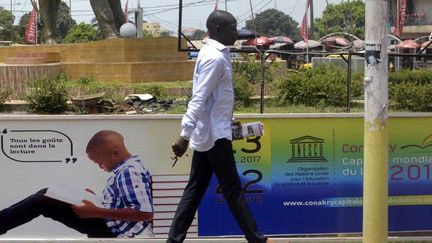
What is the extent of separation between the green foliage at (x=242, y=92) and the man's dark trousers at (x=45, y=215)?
10185mm

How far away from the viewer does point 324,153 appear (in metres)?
5.33

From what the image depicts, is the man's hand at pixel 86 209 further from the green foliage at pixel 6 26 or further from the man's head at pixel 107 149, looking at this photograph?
the green foliage at pixel 6 26

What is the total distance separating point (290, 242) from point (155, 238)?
1.09 meters

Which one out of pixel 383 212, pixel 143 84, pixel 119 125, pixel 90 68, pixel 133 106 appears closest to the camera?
pixel 383 212

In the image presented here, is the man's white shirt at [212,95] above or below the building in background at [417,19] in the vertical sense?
below

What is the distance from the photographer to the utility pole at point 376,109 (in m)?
4.21

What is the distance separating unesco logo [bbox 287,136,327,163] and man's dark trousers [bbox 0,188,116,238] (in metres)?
1.62

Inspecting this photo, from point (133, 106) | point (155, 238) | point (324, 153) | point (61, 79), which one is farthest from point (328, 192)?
point (61, 79)

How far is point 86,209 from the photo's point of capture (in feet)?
17.4

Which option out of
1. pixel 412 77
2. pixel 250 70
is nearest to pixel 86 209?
pixel 250 70

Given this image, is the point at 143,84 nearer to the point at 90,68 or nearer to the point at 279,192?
the point at 90,68

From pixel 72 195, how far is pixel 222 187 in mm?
1304

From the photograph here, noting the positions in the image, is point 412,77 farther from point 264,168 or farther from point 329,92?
point 264,168

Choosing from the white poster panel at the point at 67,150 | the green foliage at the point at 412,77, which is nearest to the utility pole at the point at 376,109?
the white poster panel at the point at 67,150
